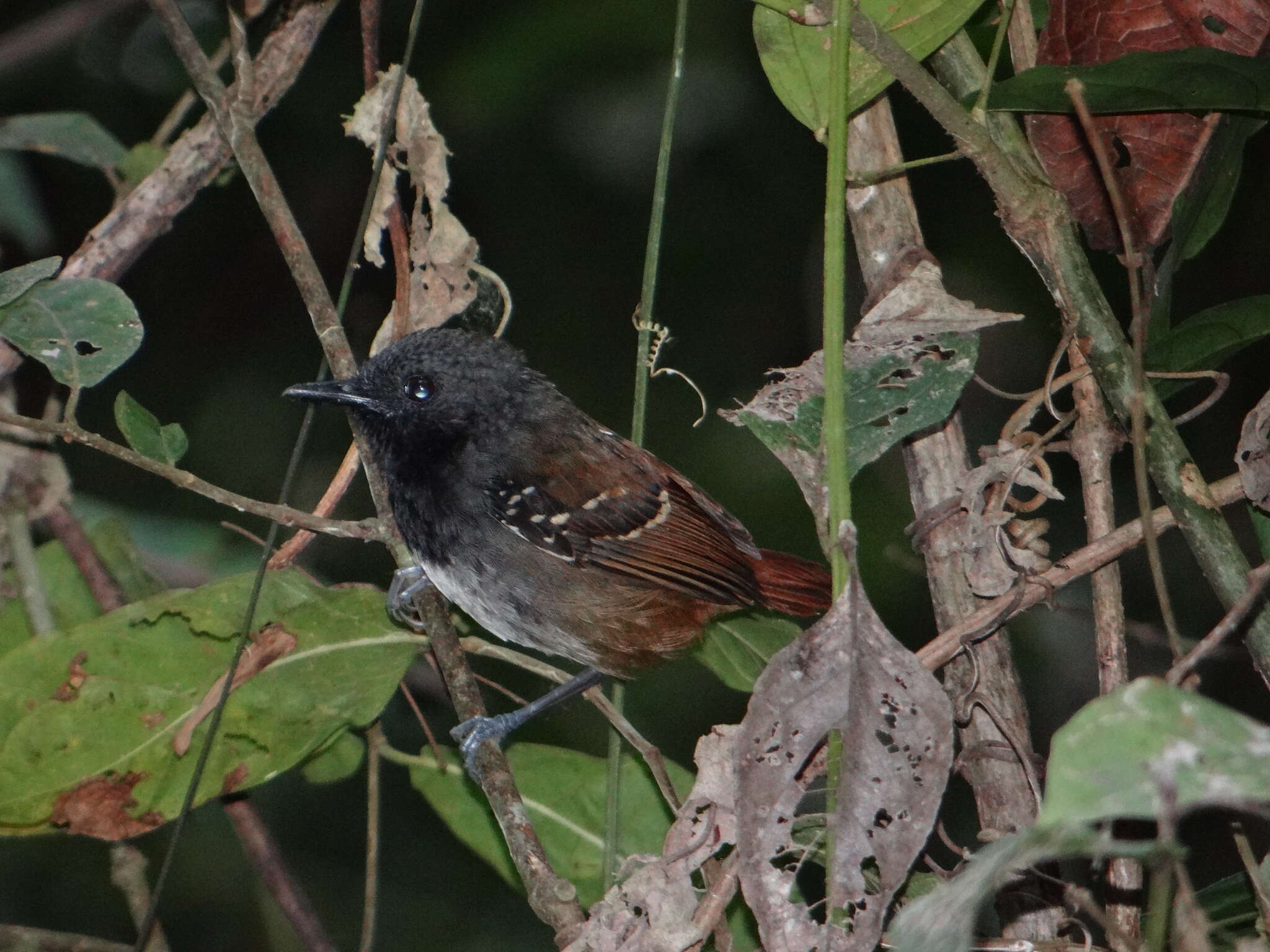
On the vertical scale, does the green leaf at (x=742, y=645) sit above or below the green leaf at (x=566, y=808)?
above

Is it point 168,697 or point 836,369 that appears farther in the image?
point 168,697

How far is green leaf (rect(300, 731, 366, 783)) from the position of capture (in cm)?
311

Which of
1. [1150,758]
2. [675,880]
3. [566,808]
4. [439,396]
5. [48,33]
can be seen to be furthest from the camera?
[48,33]

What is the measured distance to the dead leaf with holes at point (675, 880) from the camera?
7.17ft

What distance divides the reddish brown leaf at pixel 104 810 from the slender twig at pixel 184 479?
64 centimetres

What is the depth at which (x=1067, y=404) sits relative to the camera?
391 cm

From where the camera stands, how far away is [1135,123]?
99.7 inches

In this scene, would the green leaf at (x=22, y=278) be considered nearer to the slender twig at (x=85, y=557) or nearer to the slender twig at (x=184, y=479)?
the slender twig at (x=184, y=479)

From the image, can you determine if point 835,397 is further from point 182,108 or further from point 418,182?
point 182,108

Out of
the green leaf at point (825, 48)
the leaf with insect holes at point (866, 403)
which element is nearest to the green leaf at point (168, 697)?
the leaf with insect holes at point (866, 403)

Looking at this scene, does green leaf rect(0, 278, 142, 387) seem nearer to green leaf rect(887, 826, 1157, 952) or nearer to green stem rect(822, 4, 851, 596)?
green stem rect(822, 4, 851, 596)

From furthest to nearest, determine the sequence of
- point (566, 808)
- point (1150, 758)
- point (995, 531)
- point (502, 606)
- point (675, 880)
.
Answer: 1. point (502, 606)
2. point (566, 808)
3. point (995, 531)
4. point (675, 880)
5. point (1150, 758)

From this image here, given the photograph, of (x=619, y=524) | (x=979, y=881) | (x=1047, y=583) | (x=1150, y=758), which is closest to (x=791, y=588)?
(x=619, y=524)

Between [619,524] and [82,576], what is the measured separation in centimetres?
151
